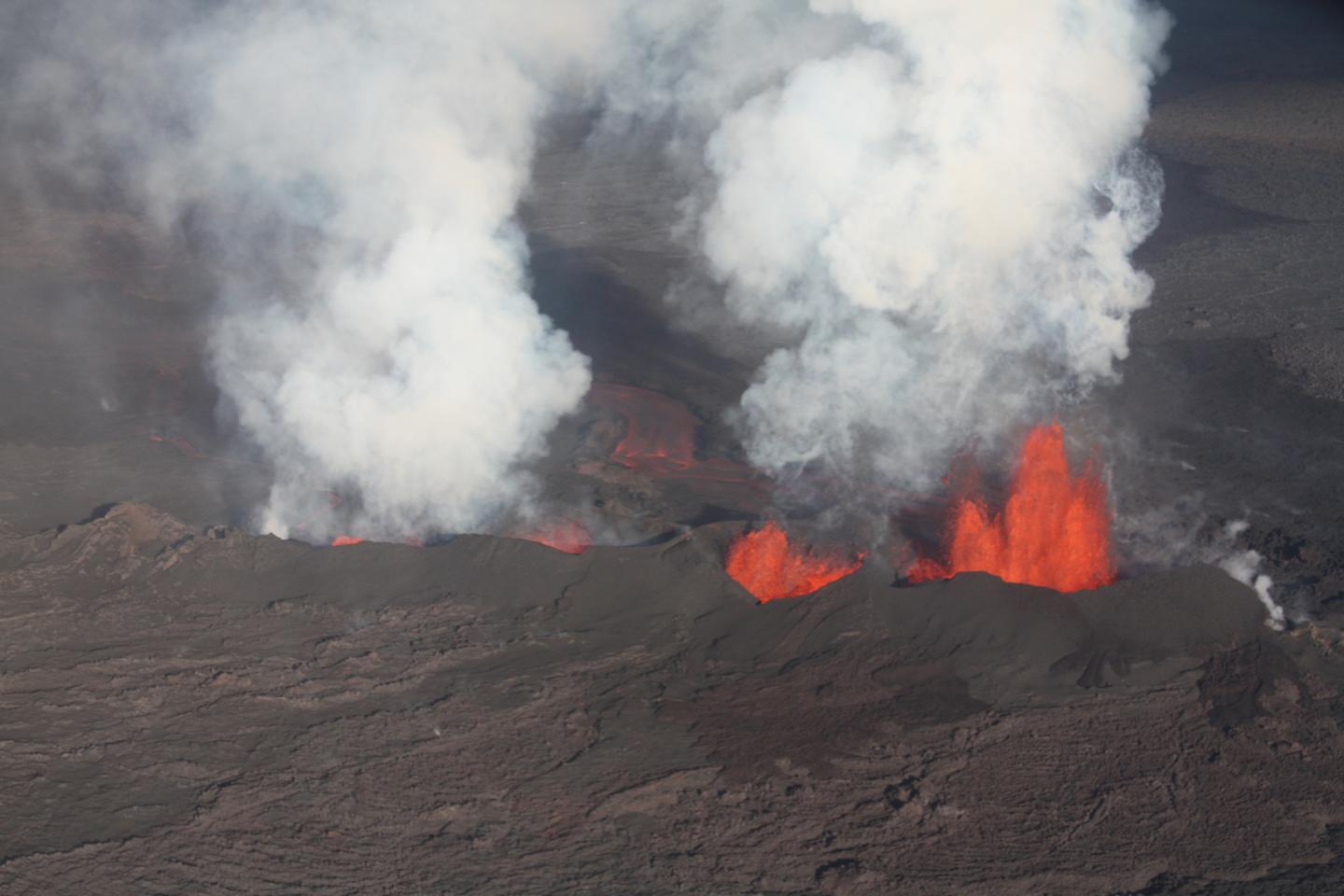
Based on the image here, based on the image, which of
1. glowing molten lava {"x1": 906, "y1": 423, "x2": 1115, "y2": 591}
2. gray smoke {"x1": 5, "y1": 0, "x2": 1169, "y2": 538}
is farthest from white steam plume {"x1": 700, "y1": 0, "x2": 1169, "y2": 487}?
glowing molten lava {"x1": 906, "y1": 423, "x2": 1115, "y2": 591}

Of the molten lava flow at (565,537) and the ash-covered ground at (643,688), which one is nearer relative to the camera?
the ash-covered ground at (643,688)

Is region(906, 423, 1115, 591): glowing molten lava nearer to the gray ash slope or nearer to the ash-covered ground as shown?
the ash-covered ground

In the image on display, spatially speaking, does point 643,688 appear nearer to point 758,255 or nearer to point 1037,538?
point 1037,538

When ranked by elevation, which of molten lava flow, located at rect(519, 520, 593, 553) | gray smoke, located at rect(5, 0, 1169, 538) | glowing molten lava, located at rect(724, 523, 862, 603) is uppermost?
gray smoke, located at rect(5, 0, 1169, 538)

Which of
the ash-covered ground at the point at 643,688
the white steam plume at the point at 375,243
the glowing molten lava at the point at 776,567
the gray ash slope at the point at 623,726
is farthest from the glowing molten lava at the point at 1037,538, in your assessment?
the white steam plume at the point at 375,243

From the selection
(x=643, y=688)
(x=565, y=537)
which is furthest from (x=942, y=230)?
(x=643, y=688)

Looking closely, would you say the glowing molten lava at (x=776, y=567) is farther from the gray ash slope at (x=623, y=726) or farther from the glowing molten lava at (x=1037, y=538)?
the glowing molten lava at (x=1037, y=538)
